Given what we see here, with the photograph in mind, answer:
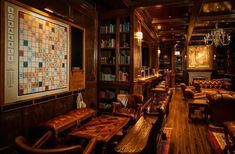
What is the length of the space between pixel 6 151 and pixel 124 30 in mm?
3602

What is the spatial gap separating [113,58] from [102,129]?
9.03 ft

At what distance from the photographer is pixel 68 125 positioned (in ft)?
8.79

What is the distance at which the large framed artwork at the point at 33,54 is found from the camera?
2330 mm

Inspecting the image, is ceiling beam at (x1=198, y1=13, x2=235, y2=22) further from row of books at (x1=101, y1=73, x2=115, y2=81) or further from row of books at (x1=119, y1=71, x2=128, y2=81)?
row of books at (x1=101, y1=73, x2=115, y2=81)

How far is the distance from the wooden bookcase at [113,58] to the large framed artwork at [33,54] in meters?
1.55

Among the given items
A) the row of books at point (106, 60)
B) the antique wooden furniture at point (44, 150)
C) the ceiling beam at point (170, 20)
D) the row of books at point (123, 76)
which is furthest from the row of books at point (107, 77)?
the ceiling beam at point (170, 20)

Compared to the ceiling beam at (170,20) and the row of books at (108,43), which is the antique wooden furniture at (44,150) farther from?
the ceiling beam at (170,20)

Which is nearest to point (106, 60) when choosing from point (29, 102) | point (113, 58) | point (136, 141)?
point (113, 58)

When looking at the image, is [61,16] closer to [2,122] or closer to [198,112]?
[2,122]

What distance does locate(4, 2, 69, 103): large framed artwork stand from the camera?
7.64 feet

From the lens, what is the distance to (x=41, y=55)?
281 cm

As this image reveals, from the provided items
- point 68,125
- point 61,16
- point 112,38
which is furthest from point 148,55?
point 68,125

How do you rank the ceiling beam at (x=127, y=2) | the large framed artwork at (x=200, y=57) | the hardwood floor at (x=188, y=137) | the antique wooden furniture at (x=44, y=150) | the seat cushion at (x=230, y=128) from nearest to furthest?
the antique wooden furniture at (x=44, y=150), the seat cushion at (x=230, y=128), the hardwood floor at (x=188, y=137), the ceiling beam at (x=127, y=2), the large framed artwork at (x=200, y=57)

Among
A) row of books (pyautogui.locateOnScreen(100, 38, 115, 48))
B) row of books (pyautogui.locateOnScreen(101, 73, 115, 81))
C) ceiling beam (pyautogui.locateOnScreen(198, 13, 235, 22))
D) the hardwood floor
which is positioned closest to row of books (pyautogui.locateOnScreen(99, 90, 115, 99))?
row of books (pyautogui.locateOnScreen(101, 73, 115, 81))
